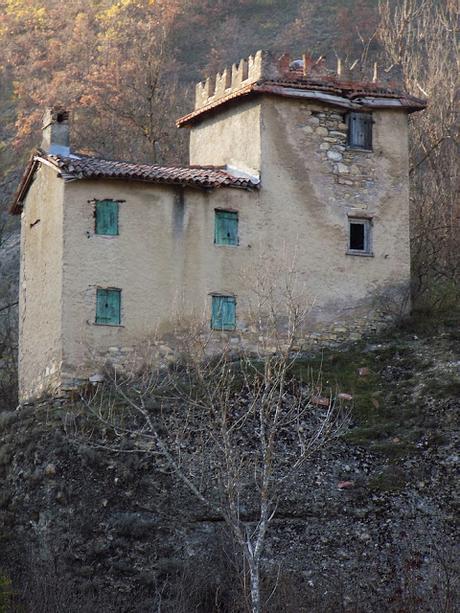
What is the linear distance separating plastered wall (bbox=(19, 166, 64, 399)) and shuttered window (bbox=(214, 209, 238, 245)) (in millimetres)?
3638

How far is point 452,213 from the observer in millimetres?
39719

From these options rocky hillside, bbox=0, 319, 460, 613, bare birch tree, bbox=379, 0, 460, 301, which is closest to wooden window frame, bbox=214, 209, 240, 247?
rocky hillside, bbox=0, 319, 460, 613

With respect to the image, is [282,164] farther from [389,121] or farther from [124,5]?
[124,5]

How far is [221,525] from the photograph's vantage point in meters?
25.7

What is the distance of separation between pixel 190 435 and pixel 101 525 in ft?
8.95

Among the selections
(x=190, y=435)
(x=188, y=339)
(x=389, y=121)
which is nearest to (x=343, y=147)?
(x=389, y=121)

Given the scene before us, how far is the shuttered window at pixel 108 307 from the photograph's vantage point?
2986cm

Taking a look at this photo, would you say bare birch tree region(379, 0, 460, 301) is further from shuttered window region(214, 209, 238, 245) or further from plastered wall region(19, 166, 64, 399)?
plastered wall region(19, 166, 64, 399)

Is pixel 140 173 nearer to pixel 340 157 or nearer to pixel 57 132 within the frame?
pixel 57 132

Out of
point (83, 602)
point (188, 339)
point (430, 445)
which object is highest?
point (188, 339)

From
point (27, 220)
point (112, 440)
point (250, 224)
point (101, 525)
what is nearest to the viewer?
point (101, 525)

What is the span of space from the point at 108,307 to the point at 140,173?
3.15 meters

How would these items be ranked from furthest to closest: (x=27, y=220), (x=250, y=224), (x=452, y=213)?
(x=452, y=213) < (x=27, y=220) < (x=250, y=224)

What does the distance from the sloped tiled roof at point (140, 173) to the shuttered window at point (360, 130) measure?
9.50 feet
